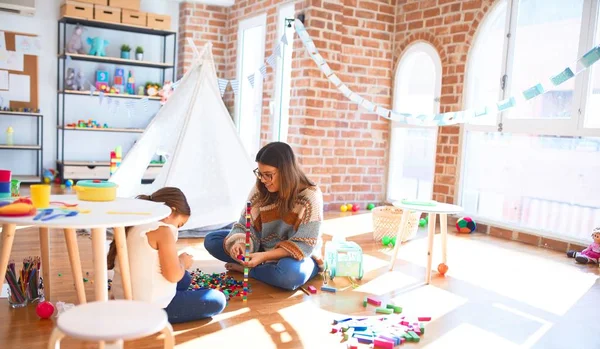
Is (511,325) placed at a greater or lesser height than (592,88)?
lesser

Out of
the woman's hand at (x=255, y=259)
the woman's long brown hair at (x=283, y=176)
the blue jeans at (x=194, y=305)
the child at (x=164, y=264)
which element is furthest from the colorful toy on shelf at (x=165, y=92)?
the blue jeans at (x=194, y=305)

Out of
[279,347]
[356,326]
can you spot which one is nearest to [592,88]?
[356,326]

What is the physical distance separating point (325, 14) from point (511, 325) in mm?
3527

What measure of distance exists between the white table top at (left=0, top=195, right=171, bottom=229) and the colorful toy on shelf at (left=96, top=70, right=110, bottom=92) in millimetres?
4467

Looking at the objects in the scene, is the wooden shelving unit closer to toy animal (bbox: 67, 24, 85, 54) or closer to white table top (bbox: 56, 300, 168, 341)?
toy animal (bbox: 67, 24, 85, 54)

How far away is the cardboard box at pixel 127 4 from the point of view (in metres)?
6.23

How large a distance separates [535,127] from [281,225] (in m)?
2.40

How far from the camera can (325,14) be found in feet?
17.1

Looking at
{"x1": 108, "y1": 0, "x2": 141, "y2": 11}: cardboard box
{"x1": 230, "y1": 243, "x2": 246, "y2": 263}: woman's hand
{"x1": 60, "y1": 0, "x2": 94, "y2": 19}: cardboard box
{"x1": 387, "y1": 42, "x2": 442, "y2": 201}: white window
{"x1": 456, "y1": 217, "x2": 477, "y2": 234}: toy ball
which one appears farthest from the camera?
{"x1": 108, "y1": 0, "x2": 141, "y2": 11}: cardboard box

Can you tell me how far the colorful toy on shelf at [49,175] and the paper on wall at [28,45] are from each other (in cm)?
130

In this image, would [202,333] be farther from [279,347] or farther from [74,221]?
[74,221]

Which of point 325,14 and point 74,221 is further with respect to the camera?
point 325,14

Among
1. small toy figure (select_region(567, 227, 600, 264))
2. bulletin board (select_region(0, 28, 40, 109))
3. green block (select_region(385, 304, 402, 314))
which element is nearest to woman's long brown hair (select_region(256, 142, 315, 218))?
green block (select_region(385, 304, 402, 314))

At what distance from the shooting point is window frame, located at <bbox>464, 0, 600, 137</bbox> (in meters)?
3.93
